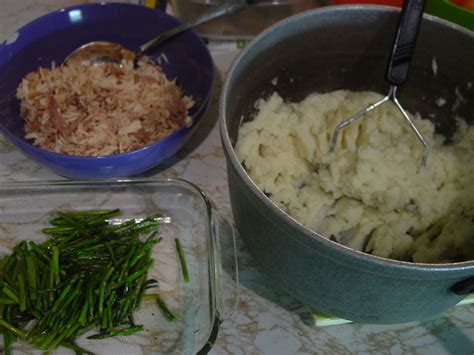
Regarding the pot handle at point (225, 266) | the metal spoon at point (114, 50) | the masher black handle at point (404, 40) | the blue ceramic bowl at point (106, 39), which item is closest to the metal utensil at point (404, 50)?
the masher black handle at point (404, 40)

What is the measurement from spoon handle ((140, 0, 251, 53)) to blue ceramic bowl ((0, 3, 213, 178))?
0.03 metres

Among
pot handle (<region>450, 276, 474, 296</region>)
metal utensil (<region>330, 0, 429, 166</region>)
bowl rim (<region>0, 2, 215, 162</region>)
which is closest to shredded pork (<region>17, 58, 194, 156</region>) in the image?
bowl rim (<region>0, 2, 215, 162</region>)

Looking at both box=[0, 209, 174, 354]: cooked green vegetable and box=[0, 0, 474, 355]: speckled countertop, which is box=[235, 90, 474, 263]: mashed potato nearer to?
box=[0, 0, 474, 355]: speckled countertop

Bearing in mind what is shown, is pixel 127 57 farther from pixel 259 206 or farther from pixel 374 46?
pixel 259 206

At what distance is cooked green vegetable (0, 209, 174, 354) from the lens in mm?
880

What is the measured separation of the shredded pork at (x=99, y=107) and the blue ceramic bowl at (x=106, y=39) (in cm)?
3

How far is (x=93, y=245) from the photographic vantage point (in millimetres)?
984

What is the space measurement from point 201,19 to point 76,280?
679 mm

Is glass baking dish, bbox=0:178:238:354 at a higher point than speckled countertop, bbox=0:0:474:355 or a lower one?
higher

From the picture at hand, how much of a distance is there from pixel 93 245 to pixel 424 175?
63cm

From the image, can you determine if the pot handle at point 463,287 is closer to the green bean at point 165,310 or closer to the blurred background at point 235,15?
the green bean at point 165,310

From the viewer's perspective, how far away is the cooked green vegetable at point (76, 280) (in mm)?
880

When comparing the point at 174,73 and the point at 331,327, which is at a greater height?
the point at 174,73

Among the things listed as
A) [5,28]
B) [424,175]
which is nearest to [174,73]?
[5,28]
